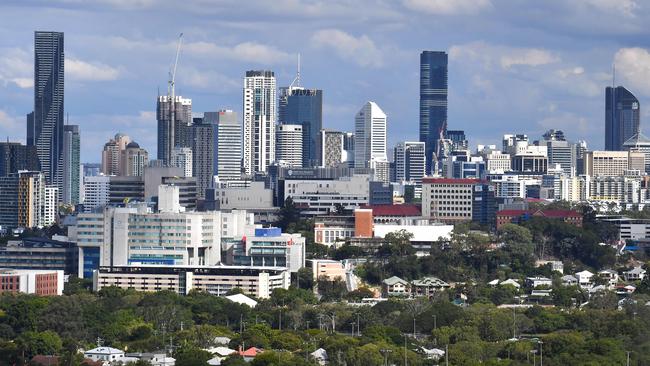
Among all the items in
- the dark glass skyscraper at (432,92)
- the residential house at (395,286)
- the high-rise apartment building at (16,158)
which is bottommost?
the residential house at (395,286)

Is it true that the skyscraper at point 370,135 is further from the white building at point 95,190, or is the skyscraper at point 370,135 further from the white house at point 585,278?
the white house at point 585,278

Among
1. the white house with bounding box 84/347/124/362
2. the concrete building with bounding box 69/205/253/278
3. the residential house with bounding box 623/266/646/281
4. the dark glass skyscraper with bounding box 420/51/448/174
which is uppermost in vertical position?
the dark glass skyscraper with bounding box 420/51/448/174

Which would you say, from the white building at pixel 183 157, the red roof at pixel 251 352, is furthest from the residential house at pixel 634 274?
the white building at pixel 183 157

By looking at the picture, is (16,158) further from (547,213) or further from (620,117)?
(620,117)

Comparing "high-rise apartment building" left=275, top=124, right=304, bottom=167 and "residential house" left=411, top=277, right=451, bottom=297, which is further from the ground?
"high-rise apartment building" left=275, top=124, right=304, bottom=167

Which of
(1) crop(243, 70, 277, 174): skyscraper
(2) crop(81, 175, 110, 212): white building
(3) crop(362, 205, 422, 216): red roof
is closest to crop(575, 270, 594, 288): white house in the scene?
(3) crop(362, 205, 422, 216): red roof

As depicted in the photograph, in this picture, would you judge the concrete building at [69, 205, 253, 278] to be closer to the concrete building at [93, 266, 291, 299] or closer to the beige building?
the concrete building at [93, 266, 291, 299]

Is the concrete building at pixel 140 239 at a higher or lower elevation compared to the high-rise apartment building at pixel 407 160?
lower
